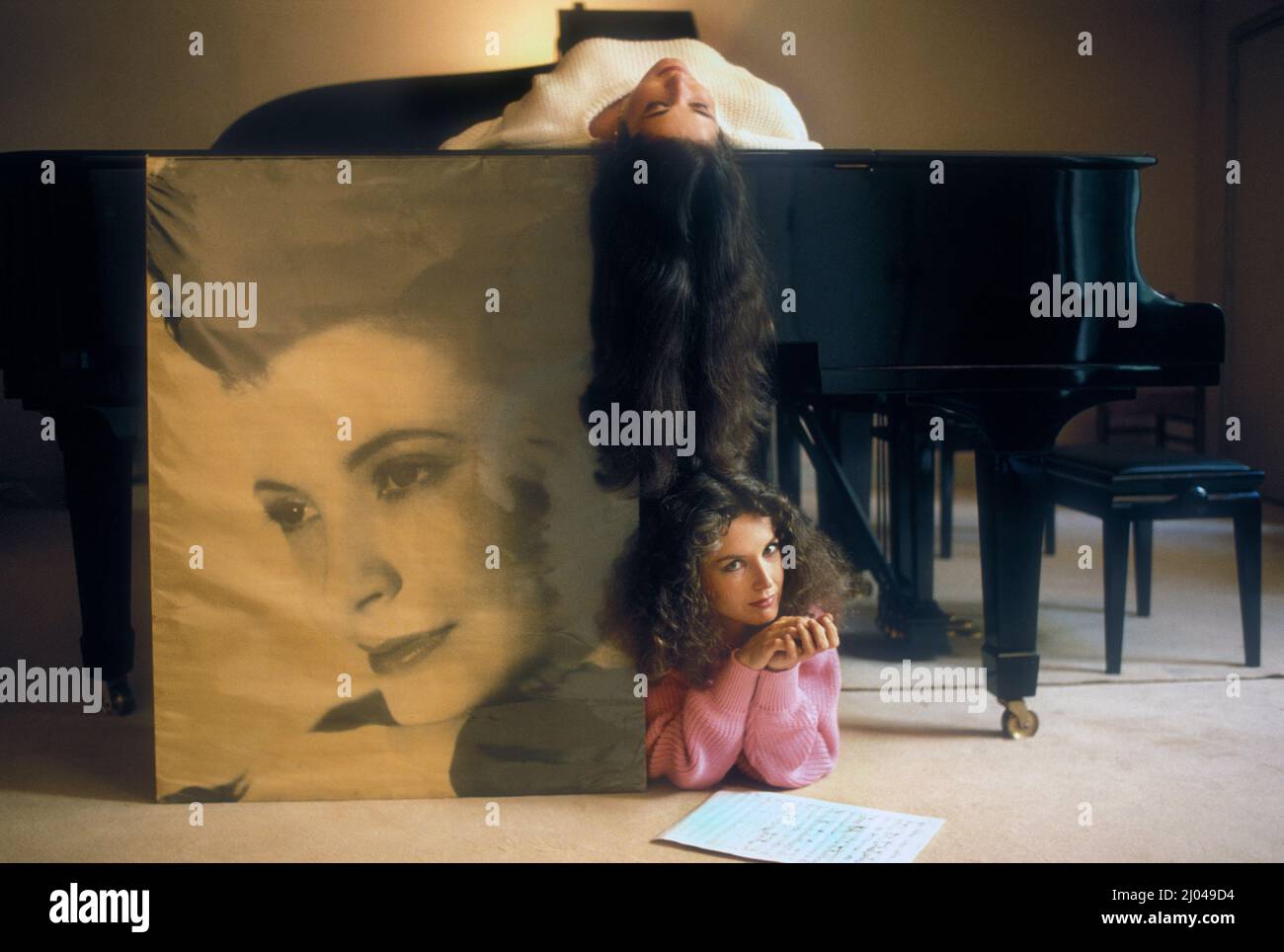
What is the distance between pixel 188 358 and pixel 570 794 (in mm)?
884

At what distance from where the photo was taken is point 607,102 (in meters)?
2.11

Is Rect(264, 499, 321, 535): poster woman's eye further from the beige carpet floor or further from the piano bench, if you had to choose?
the piano bench

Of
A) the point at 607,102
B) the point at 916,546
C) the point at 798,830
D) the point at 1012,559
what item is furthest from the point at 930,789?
the point at 607,102

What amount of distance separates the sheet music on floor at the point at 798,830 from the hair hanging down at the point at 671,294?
0.50 m

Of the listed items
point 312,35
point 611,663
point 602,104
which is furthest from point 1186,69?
point 611,663

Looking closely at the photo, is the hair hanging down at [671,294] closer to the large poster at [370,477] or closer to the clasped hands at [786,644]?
the large poster at [370,477]

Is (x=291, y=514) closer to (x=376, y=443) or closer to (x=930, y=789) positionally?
(x=376, y=443)

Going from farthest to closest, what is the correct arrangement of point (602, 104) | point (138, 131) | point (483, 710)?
point (138, 131)
point (602, 104)
point (483, 710)

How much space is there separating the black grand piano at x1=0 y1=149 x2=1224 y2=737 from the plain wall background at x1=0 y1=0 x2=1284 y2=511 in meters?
3.58

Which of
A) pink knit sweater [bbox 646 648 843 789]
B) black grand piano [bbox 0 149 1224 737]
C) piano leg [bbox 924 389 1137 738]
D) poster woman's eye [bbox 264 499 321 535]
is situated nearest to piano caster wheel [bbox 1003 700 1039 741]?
piano leg [bbox 924 389 1137 738]

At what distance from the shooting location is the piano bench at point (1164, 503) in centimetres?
258

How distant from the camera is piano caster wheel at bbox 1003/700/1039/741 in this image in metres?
2.15
